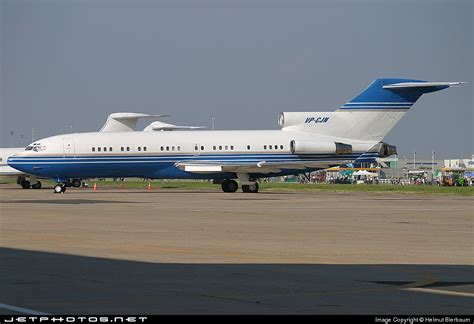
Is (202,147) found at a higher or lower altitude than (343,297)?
higher

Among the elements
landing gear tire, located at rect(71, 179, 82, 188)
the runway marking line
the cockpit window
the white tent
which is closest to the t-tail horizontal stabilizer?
landing gear tire, located at rect(71, 179, 82, 188)

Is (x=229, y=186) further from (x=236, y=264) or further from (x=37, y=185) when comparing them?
(x=236, y=264)

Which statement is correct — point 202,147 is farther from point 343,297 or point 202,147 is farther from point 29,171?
point 343,297

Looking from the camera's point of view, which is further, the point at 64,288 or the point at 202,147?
the point at 202,147

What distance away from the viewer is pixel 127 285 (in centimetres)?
1497

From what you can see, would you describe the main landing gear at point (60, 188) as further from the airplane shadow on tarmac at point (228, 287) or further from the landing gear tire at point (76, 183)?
→ the airplane shadow on tarmac at point (228, 287)

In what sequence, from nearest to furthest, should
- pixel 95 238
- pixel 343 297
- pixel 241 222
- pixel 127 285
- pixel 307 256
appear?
pixel 343 297, pixel 127 285, pixel 307 256, pixel 95 238, pixel 241 222

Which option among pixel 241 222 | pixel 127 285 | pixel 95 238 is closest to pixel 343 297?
pixel 127 285

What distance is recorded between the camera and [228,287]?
1477 cm

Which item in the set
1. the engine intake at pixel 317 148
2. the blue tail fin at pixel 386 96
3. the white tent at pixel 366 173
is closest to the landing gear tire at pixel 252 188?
the engine intake at pixel 317 148

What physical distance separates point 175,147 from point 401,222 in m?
36.4

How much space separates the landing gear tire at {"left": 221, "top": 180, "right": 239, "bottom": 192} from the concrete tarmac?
109 feet

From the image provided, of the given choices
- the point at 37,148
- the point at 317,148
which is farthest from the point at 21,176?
the point at 317,148

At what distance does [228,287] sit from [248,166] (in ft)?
167
